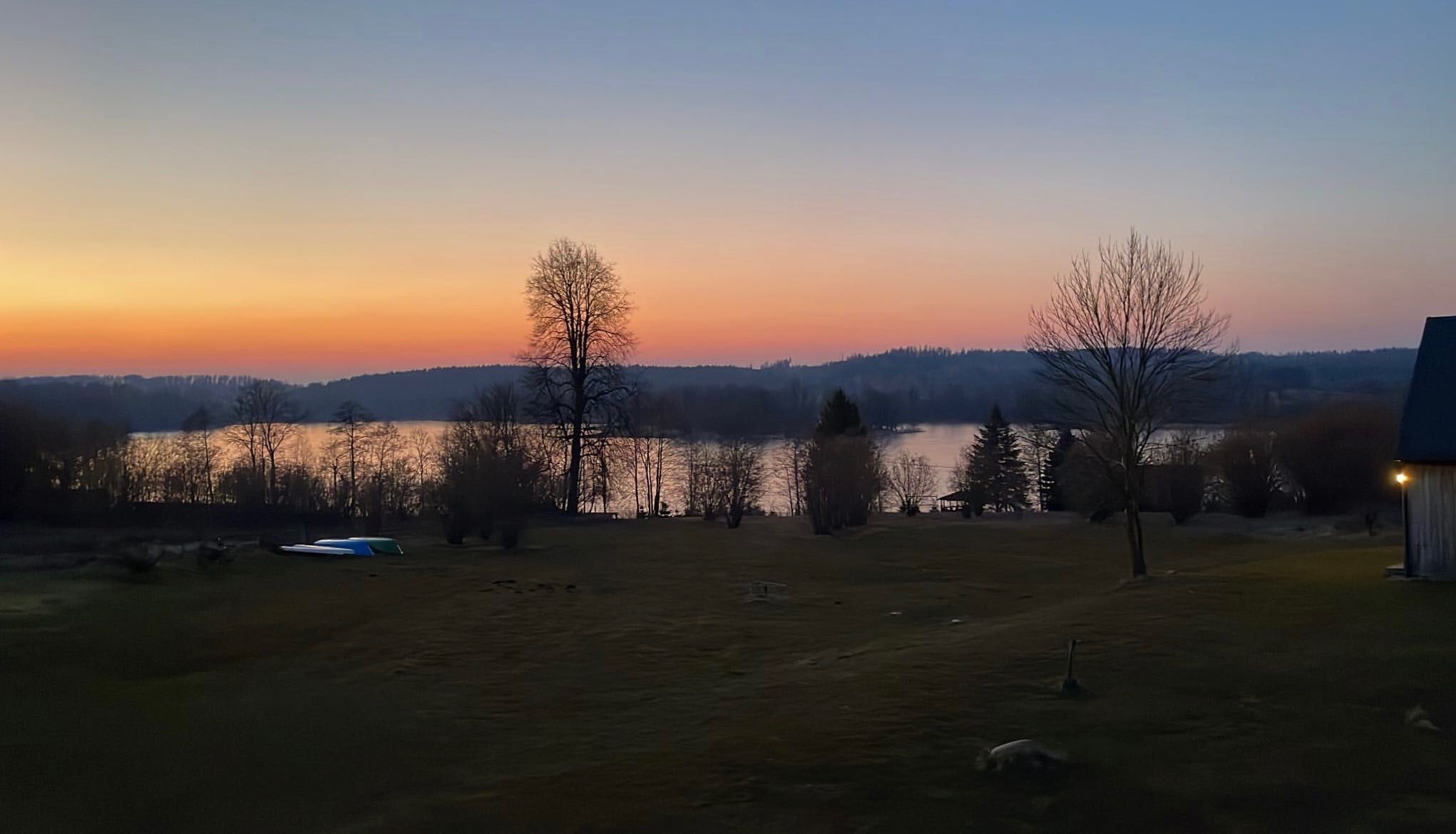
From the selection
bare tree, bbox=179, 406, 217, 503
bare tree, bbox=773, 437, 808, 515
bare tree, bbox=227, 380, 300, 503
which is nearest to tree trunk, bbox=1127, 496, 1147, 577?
bare tree, bbox=773, 437, 808, 515

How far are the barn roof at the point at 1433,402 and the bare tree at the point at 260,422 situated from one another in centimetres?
5491

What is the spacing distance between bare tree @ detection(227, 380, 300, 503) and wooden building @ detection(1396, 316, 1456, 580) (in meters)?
55.0

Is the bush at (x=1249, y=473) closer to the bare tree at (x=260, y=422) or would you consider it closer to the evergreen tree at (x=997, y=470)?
the evergreen tree at (x=997, y=470)

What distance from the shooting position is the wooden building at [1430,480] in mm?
16312

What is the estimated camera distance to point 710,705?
11.4 metres

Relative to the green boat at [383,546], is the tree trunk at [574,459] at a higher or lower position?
higher

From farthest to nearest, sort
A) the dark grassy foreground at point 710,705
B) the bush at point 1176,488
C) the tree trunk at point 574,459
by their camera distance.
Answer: the bush at point 1176,488, the tree trunk at point 574,459, the dark grassy foreground at point 710,705

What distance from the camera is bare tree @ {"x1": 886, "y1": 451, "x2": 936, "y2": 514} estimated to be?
60531mm

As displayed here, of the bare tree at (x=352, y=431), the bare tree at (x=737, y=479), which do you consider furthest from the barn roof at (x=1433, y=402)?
the bare tree at (x=352, y=431)

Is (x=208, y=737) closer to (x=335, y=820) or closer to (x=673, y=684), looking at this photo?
(x=335, y=820)

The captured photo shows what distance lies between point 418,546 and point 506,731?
68.1 feet

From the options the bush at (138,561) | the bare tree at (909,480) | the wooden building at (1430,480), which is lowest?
the bare tree at (909,480)

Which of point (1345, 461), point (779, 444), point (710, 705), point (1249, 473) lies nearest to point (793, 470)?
point (1249, 473)

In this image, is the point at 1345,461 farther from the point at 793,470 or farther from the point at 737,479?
→ the point at 737,479
